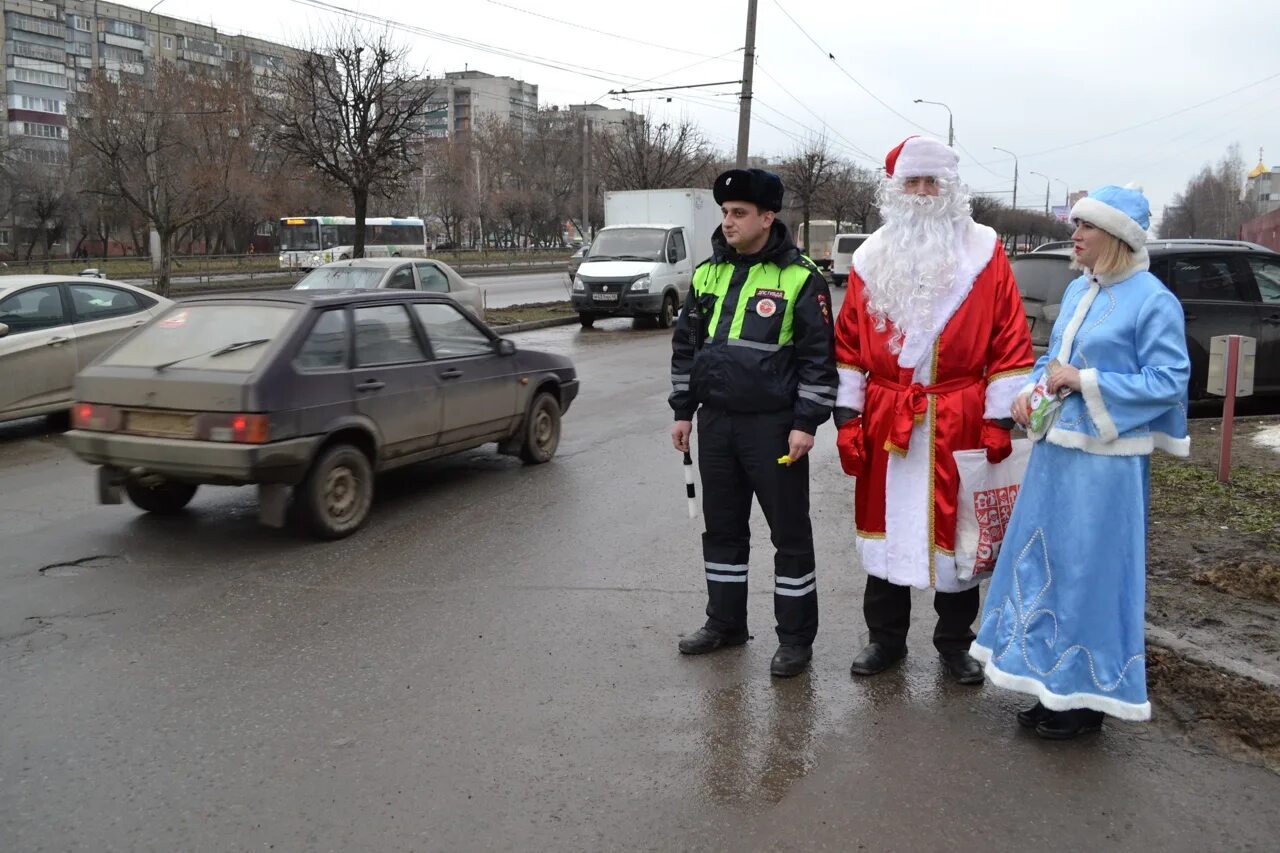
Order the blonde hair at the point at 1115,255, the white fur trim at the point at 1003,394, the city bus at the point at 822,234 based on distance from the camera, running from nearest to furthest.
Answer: the blonde hair at the point at 1115,255 < the white fur trim at the point at 1003,394 < the city bus at the point at 822,234

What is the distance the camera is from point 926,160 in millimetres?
4105

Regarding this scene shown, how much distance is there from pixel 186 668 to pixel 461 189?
7437 centimetres

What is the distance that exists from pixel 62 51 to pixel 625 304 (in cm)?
6996

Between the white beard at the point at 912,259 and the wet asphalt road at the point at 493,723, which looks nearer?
the wet asphalt road at the point at 493,723

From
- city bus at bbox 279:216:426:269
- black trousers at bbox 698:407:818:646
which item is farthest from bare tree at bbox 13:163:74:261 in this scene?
black trousers at bbox 698:407:818:646

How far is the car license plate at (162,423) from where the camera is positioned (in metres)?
6.25

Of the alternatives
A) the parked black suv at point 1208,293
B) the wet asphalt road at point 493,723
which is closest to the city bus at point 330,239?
the parked black suv at point 1208,293

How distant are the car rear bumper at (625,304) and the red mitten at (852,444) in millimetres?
16937

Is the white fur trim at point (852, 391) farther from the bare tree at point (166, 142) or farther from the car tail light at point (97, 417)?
the bare tree at point (166, 142)

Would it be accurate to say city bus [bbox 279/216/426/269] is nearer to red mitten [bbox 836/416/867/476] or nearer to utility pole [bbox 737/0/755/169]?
utility pole [bbox 737/0/755/169]

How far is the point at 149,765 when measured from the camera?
3.70 metres

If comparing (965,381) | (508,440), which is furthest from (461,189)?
(965,381)

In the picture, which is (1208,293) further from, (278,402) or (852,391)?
(278,402)

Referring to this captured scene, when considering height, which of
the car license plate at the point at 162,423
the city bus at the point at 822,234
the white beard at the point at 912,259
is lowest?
the car license plate at the point at 162,423
